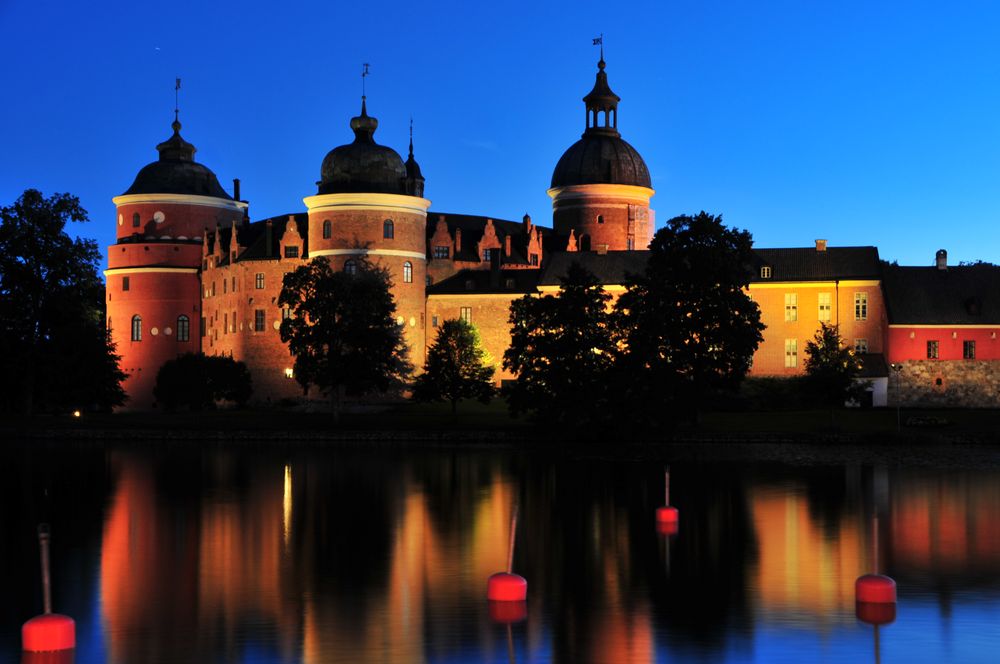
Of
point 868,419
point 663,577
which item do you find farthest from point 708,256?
point 663,577

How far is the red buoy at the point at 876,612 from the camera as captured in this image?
1934 centimetres

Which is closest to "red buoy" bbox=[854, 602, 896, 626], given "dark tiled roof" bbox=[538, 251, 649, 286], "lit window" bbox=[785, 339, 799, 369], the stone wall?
"lit window" bbox=[785, 339, 799, 369]

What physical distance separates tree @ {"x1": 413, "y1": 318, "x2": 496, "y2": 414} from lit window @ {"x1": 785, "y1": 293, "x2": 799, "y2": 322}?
18097 millimetres

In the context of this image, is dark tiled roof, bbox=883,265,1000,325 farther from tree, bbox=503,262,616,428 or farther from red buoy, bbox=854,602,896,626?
A: red buoy, bbox=854,602,896,626

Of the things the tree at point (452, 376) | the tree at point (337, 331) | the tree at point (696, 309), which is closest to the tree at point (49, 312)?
the tree at point (337, 331)

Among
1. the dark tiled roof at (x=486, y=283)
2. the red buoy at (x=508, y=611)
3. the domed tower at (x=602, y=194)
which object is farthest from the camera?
the domed tower at (x=602, y=194)

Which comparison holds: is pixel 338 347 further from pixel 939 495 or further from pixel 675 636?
pixel 675 636

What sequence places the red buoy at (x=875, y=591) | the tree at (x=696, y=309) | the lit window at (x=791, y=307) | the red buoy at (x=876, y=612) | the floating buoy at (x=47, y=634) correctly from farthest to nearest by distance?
the lit window at (x=791, y=307) → the tree at (x=696, y=309) → the red buoy at (x=875, y=591) → the red buoy at (x=876, y=612) → the floating buoy at (x=47, y=634)

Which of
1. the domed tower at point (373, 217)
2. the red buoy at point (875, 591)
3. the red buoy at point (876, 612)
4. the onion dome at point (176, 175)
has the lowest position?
the red buoy at point (876, 612)

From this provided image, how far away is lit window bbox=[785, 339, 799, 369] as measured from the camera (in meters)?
78.8

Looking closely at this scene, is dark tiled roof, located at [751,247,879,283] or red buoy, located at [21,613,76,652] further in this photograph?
dark tiled roof, located at [751,247,879,283]

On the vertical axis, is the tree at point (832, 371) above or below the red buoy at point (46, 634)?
above

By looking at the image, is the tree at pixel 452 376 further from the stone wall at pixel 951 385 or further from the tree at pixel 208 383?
the stone wall at pixel 951 385

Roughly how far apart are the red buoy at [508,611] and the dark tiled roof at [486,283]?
64.4 metres
